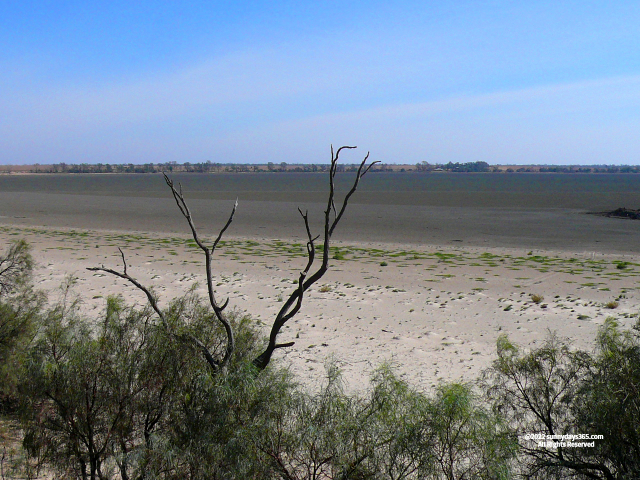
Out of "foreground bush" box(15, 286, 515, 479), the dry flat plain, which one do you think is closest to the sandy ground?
the dry flat plain

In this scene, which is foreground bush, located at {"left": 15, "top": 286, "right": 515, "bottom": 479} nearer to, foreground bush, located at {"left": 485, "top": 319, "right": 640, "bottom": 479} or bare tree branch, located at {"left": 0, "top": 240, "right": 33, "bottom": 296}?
foreground bush, located at {"left": 485, "top": 319, "right": 640, "bottom": 479}

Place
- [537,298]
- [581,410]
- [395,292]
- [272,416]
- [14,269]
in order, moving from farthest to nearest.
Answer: [395,292], [537,298], [14,269], [581,410], [272,416]

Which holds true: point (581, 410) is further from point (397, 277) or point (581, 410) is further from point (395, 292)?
point (397, 277)

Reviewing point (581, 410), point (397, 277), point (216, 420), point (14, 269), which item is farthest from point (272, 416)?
point (397, 277)

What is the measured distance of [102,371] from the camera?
16.3 feet

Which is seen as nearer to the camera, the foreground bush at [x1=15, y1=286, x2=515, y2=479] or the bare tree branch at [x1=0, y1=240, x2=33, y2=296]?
the foreground bush at [x1=15, y1=286, x2=515, y2=479]

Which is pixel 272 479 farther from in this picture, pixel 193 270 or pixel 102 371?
pixel 193 270

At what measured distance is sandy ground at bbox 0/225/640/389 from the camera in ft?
37.3

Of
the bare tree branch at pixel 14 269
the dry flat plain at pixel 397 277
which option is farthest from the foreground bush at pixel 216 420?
the bare tree branch at pixel 14 269

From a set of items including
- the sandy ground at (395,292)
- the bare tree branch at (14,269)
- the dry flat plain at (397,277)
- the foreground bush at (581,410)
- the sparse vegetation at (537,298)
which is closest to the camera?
the foreground bush at (581,410)

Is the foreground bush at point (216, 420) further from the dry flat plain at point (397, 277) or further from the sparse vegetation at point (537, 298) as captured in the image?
the sparse vegetation at point (537, 298)

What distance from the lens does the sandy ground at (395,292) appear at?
37.3ft

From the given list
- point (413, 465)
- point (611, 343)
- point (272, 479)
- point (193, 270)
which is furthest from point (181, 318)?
point (193, 270)

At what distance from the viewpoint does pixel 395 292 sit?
1773 cm
